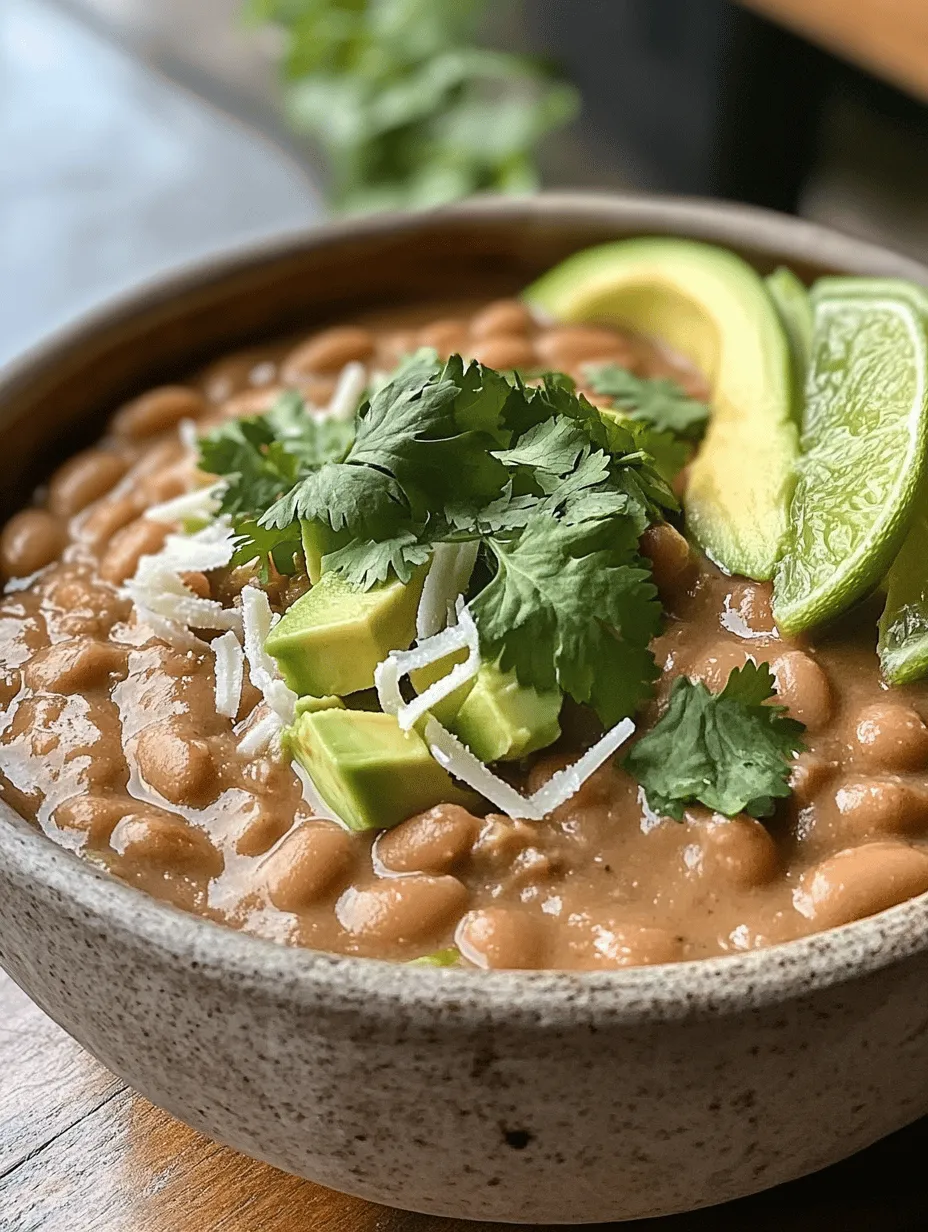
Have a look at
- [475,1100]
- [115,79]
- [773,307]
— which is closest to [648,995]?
[475,1100]

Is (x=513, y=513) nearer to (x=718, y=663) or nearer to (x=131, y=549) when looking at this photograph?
(x=718, y=663)

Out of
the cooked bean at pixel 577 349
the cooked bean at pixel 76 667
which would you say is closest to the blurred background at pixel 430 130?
the cooked bean at pixel 577 349

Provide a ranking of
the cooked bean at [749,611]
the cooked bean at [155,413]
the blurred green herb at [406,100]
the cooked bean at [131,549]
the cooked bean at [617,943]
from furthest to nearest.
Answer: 1. the blurred green herb at [406,100]
2. the cooked bean at [155,413]
3. the cooked bean at [131,549]
4. the cooked bean at [749,611]
5. the cooked bean at [617,943]

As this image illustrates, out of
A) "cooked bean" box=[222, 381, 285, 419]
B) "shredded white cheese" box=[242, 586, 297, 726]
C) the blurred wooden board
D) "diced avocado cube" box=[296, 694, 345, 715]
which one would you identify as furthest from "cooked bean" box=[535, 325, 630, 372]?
the blurred wooden board

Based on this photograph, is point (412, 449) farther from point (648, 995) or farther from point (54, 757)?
point (648, 995)

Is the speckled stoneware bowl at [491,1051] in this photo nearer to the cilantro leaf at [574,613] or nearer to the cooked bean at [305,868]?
the cooked bean at [305,868]
